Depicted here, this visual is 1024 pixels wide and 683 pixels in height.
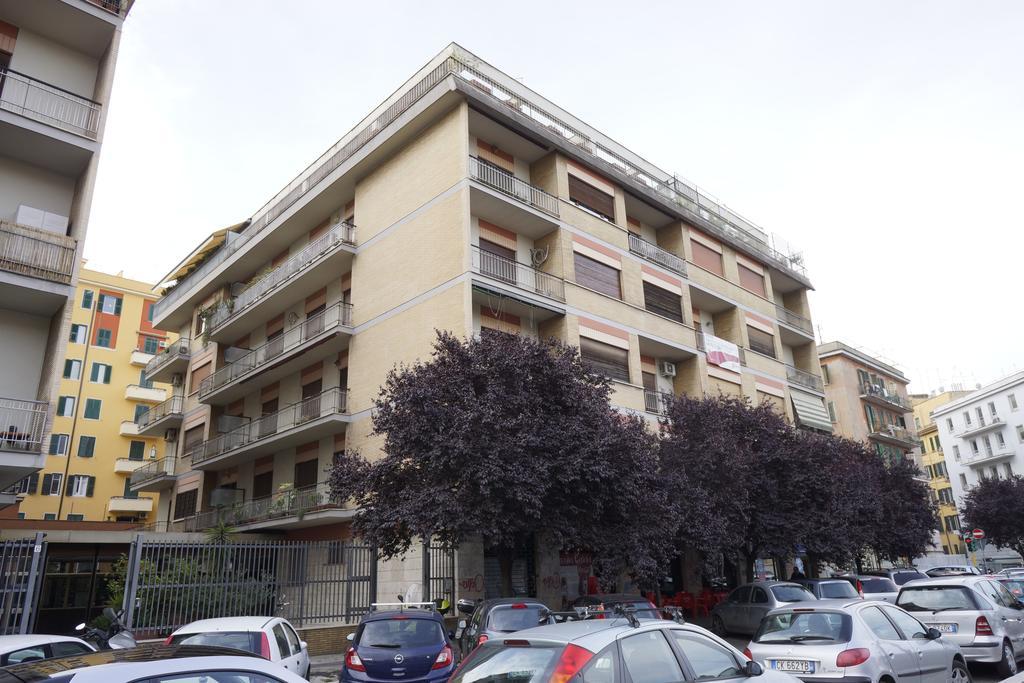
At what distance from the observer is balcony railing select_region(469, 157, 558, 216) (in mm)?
21484

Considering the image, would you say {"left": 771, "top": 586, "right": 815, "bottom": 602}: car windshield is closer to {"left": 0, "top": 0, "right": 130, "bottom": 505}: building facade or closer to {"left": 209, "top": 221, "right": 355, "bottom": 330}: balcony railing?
{"left": 0, "top": 0, "right": 130, "bottom": 505}: building facade

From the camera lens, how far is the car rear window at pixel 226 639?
27.8 feet

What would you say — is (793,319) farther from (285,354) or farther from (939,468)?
(939,468)

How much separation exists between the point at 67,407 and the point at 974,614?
46211 mm

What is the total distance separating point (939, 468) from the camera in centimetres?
6875

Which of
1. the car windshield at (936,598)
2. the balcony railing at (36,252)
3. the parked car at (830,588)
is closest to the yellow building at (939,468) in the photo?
the parked car at (830,588)

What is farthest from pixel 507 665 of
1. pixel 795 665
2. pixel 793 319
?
pixel 793 319

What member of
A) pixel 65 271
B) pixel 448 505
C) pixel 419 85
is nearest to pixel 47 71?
pixel 65 271

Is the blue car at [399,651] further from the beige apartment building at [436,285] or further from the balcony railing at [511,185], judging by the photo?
the balcony railing at [511,185]

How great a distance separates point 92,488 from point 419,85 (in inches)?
1326

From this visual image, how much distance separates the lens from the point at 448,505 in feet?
45.7

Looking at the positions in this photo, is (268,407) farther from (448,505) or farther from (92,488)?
(92,488)

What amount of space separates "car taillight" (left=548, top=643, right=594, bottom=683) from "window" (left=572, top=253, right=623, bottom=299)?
61.0 ft

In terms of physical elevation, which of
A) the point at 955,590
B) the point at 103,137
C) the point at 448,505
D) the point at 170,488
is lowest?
the point at 955,590
